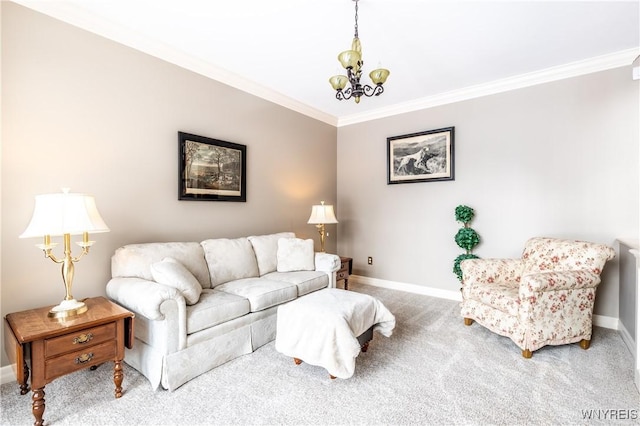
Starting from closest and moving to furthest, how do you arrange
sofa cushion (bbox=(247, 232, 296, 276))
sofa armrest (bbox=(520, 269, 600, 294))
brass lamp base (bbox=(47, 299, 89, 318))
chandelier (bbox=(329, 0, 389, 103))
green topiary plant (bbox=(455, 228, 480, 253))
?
brass lamp base (bbox=(47, 299, 89, 318)) < chandelier (bbox=(329, 0, 389, 103)) < sofa armrest (bbox=(520, 269, 600, 294)) < sofa cushion (bbox=(247, 232, 296, 276)) < green topiary plant (bbox=(455, 228, 480, 253))

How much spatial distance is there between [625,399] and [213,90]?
4.25 meters

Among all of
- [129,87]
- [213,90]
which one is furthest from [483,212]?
[129,87]

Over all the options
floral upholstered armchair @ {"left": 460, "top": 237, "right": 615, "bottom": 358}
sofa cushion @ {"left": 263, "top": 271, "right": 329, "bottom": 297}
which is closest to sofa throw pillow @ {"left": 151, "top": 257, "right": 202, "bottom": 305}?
sofa cushion @ {"left": 263, "top": 271, "right": 329, "bottom": 297}

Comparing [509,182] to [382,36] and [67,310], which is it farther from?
[67,310]

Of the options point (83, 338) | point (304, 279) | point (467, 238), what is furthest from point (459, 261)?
point (83, 338)

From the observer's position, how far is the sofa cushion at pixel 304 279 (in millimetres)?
3042

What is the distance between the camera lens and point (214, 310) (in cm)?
227

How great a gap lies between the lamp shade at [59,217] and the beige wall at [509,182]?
3753mm

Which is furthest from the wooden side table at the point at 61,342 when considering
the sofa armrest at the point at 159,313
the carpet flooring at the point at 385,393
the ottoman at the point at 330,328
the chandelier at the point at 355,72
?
the chandelier at the point at 355,72

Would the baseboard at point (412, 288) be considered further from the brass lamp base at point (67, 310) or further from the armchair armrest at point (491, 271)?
the brass lamp base at point (67, 310)

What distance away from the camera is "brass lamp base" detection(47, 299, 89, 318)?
1.87 meters

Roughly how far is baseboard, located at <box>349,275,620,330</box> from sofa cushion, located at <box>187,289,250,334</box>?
271 cm

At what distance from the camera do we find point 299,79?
3625 mm

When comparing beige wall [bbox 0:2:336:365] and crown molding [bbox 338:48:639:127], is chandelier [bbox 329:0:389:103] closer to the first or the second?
beige wall [bbox 0:2:336:365]
